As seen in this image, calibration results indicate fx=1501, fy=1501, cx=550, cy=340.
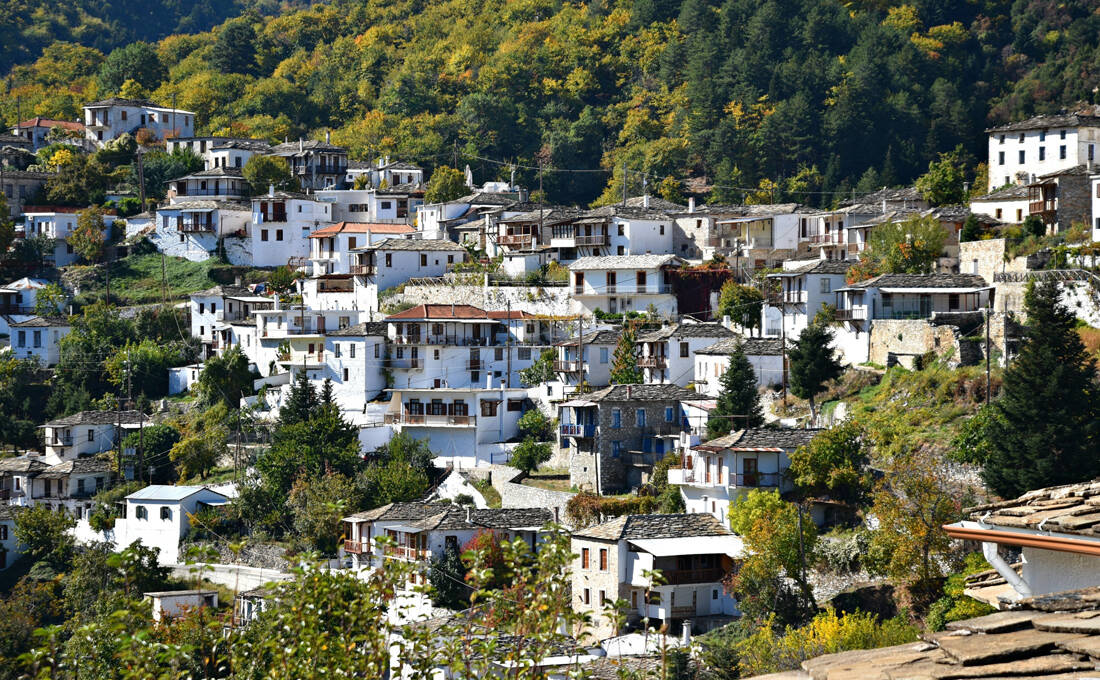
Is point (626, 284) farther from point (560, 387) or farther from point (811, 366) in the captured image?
point (811, 366)

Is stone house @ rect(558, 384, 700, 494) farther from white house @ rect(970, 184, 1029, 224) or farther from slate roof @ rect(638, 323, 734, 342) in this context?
white house @ rect(970, 184, 1029, 224)

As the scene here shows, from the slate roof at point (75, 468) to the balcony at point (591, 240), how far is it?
2264cm

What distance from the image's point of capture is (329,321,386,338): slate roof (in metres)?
61.3

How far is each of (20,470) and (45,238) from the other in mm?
24448

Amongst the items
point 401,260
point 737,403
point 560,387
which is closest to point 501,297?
point 401,260

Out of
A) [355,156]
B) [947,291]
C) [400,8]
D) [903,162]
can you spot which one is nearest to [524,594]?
[947,291]

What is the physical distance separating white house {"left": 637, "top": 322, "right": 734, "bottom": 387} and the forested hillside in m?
32.2

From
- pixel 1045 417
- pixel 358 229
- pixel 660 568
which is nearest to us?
pixel 1045 417

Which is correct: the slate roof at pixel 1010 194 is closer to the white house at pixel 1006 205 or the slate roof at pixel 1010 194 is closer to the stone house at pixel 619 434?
the white house at pixel 1006 205

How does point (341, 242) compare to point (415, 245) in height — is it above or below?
above

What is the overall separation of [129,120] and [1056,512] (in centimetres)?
9438

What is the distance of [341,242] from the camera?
72375mm

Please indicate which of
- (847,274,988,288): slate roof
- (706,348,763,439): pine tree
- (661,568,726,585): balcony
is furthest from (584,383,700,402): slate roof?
(661,568,726,585): balcony

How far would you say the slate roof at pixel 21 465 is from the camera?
62844mm
